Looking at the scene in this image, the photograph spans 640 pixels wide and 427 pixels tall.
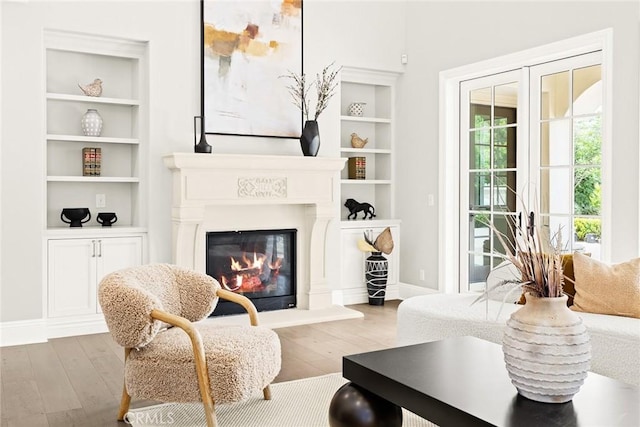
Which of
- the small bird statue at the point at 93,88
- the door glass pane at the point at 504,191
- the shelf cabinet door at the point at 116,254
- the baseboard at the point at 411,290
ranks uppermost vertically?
the small bird statue at the point at 93,88

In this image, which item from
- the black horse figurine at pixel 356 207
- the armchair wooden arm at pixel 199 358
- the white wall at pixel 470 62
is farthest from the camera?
the black horse figurine at pixel 356 207

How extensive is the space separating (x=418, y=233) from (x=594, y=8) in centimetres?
267

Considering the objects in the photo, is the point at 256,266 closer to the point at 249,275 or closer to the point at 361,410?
the point at 249,275

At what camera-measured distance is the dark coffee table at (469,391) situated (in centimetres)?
192

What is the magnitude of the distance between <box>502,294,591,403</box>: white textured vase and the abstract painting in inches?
147

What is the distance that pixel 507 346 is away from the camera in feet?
6.81

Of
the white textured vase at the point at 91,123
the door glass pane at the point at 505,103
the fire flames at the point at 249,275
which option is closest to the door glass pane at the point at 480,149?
the door glass pane at the point at 505,103

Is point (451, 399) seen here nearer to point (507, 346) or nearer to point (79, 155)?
point (507, 346)

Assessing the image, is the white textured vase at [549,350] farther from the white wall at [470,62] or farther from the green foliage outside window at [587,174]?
the green foliage outside window at [587,174]

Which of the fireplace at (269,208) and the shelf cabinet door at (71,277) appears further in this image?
the fireplace at (269,208)

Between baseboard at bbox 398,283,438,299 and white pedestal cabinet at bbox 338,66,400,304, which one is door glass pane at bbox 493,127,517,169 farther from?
baseboard at bbox 398,283,438,299

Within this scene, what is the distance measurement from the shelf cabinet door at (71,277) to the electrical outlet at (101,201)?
52 cm

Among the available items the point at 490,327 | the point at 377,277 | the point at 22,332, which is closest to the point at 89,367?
the point at 22,332

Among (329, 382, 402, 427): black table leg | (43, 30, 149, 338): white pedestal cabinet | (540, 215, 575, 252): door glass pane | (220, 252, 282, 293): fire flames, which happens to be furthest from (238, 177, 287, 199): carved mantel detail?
(329, 382, 402, 427): black table leg
